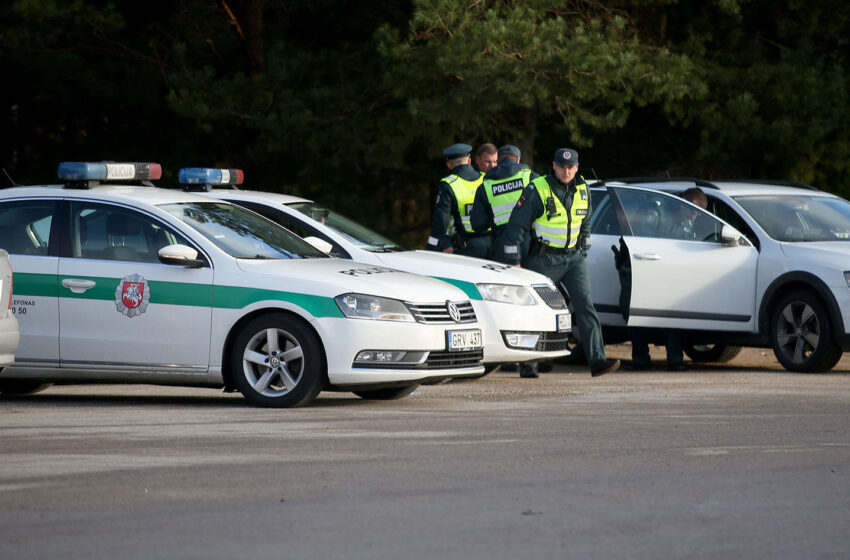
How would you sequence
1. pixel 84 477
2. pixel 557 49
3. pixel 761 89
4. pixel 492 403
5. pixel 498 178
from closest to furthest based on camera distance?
pixel 84 477 → pixel 492 403 → pixel 498 178 → pixel 557 49 → pixel 761 89

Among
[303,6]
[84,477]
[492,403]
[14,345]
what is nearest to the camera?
[84,477]

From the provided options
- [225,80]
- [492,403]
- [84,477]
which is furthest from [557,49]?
[84,477]

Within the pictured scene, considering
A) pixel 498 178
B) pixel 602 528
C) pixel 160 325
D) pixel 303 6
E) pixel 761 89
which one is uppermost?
pixel 303 6

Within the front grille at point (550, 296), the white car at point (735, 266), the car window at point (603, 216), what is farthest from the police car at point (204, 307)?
the car window at point (603, 216)

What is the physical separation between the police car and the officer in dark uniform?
2.76 metres

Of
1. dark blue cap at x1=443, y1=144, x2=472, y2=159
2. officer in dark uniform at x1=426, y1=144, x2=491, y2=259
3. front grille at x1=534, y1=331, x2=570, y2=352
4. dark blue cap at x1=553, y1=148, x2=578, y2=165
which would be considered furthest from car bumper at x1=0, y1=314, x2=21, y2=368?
dark blue cap at x1=443, y1=144, x2=472, y2=159

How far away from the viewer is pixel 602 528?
6555mm

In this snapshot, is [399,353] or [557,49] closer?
[399,353]

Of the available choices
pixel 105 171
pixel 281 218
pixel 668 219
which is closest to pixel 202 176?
pixel 281 218

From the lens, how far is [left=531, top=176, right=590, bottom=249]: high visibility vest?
13359 millimetres

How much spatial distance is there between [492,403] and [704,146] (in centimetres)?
1153

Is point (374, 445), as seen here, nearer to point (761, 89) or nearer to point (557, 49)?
point (557, 49)

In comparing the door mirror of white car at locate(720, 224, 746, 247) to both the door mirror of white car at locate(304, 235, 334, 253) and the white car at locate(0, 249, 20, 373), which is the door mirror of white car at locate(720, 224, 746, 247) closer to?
the door mirror of white car at locate(304, 235, 334, 253)

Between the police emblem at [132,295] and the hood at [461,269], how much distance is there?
2.23 m
